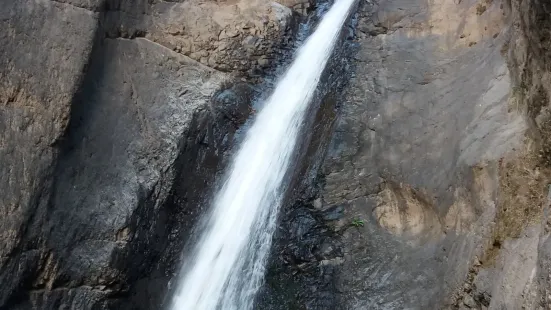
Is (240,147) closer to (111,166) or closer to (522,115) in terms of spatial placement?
(111,166)

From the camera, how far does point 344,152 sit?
6.90m

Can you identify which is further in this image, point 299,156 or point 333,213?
point 299,156

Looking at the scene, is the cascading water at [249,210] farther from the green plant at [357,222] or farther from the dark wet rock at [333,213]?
the green plant at [357,222]

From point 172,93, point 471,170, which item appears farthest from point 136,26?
point 471,170

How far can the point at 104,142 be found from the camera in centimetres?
673

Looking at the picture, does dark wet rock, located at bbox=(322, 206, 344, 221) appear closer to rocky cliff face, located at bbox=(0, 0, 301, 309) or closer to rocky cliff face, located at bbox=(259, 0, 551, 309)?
rocky cliff face, located at bbox=(259, 0, 551, 309)

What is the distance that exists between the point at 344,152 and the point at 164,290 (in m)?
3.18

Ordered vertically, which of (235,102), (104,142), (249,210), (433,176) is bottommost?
(249,210)

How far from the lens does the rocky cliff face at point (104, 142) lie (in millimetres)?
5914

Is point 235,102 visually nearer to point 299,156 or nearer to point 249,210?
point 299,156

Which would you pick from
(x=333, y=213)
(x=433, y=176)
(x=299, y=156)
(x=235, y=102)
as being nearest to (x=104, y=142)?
(x=235, y=102)

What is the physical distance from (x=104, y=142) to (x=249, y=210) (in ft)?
7.34

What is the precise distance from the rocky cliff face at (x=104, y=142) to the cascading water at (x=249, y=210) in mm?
311

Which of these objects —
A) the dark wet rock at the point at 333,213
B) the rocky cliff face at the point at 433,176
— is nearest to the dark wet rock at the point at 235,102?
the rocky cliff face at the point at 433,176
